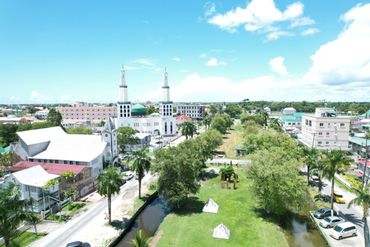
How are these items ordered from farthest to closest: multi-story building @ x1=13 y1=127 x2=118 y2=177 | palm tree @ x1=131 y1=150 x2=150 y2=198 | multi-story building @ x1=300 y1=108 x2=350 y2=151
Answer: multi-story building @ x1=300 y1=108 x2=350 y2=151 < multi-story building @ x1=13 y1=127 x2=118 y2=177 < palm tree @ x1=131 y1=150 x2=150 y2=198

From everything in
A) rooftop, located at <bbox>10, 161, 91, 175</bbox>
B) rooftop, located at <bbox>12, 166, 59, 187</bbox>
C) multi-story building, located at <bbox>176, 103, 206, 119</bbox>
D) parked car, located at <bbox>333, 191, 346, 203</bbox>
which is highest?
multi-story building, located at <bbox>176, 103, 206, 119</bbox>

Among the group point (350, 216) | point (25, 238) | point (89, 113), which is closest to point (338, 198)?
point (350, 216)

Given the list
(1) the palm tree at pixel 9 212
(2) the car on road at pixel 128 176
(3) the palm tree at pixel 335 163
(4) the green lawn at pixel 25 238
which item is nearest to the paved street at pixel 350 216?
(3) the palm tree at pixel 335 163

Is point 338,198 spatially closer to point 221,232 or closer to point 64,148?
point 221,232

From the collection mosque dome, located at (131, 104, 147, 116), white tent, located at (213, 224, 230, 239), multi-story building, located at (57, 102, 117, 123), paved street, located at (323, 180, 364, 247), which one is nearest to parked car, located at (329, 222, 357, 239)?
paved street, located at (323, 180, 364, 247)

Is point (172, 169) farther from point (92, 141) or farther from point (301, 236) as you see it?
point (92, 141)

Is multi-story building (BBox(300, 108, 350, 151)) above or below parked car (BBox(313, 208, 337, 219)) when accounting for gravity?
above

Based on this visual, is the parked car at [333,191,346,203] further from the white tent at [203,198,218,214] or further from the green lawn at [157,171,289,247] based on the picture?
the white tent at [203,198,218,214]
